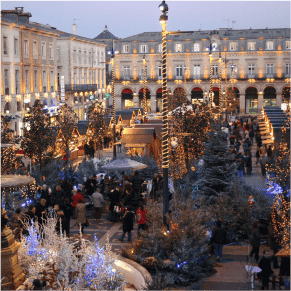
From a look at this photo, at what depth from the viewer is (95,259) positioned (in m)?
8.49

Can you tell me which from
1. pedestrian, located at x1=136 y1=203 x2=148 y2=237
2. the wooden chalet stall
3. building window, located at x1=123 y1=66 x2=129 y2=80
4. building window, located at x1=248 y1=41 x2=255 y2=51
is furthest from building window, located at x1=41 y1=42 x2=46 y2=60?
pedestrian, located at x1=136 y1=203 x2=148 y2=237

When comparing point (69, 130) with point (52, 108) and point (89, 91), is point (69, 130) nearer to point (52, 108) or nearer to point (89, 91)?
point (52, 108)

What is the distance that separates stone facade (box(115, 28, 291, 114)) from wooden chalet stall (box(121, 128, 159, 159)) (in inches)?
1616

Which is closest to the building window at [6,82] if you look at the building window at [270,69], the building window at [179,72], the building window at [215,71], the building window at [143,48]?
the building window at [143,48]

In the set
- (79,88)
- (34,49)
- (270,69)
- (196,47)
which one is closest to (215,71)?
(196,47)

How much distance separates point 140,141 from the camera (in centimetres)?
2614

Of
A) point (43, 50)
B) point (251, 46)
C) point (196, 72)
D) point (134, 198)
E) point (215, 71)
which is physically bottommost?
point (134, 198)

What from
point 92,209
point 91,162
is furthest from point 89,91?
point 92,209

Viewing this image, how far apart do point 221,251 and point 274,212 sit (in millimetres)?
1491

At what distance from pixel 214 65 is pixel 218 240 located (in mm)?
59589

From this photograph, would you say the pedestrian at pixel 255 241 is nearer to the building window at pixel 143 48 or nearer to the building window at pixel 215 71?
the building window at pixel 215 71

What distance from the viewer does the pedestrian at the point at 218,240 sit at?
11.6 metres

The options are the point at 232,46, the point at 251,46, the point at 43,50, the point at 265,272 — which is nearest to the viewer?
the point at 265,272

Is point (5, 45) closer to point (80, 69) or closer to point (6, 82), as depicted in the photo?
point (6, 82)
